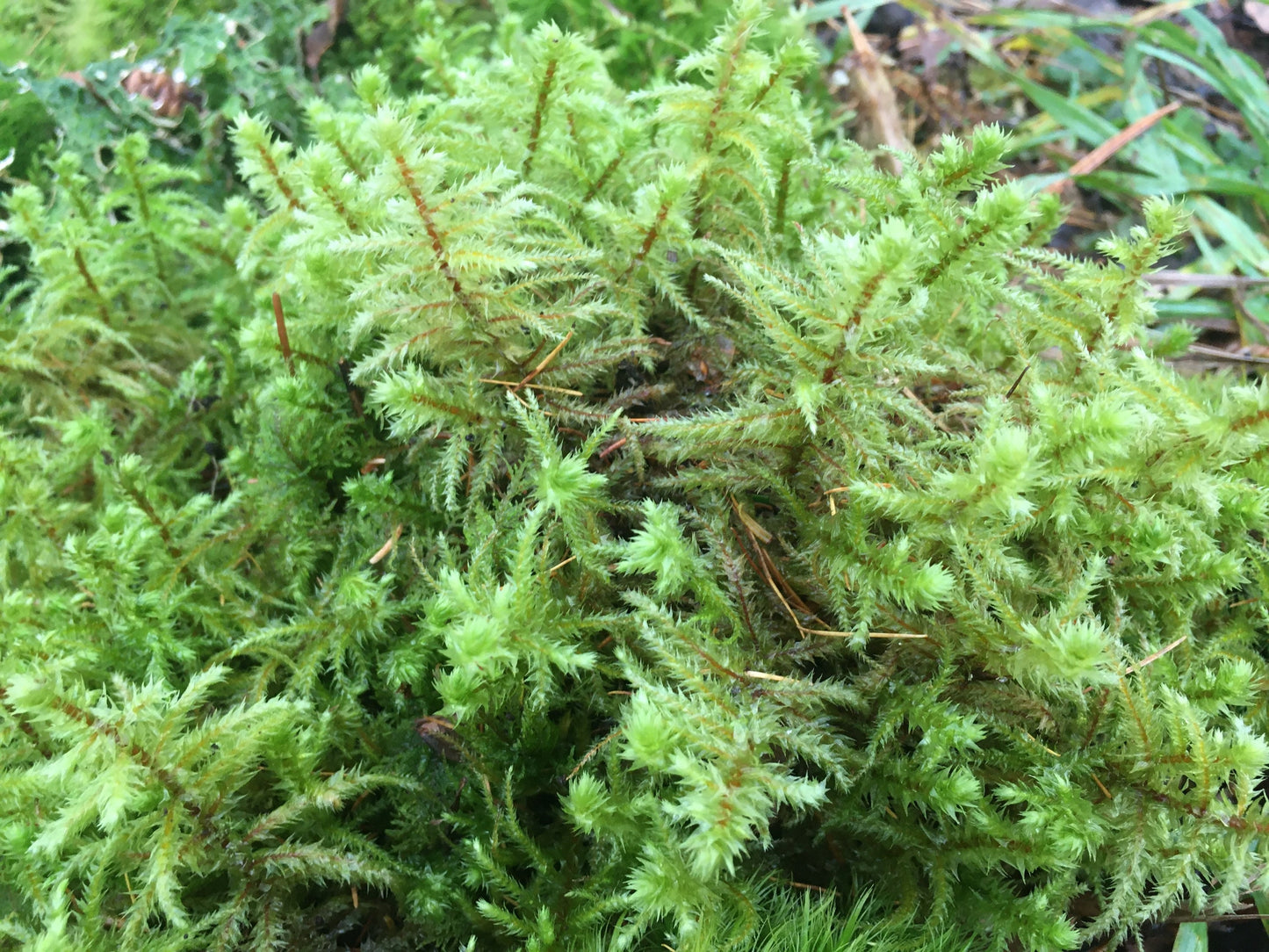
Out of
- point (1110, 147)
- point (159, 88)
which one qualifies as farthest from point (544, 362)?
point (1110, 147)

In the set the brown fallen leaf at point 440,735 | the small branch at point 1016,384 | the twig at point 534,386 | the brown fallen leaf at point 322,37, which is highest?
the brown fallen leaf at point 322,37

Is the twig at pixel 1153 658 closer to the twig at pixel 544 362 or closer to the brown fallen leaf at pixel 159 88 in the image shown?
the twig at pixel 544 362

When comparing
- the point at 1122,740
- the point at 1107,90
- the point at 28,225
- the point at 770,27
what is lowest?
the point at 1122,740

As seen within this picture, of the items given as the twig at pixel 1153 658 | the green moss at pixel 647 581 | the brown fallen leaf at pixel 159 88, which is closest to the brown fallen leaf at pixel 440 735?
the green moss at pixel 647 581

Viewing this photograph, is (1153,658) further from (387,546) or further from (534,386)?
(387,546)

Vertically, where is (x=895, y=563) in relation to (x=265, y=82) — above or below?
below

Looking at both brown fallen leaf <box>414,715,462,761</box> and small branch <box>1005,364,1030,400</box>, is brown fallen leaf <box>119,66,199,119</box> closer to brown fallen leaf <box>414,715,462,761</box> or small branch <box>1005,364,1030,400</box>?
brown fallen leaf <box>414,715,462,761</box>

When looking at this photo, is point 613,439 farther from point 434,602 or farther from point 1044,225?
point 1044,225

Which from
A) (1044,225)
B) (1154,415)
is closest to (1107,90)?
(1044,225)
